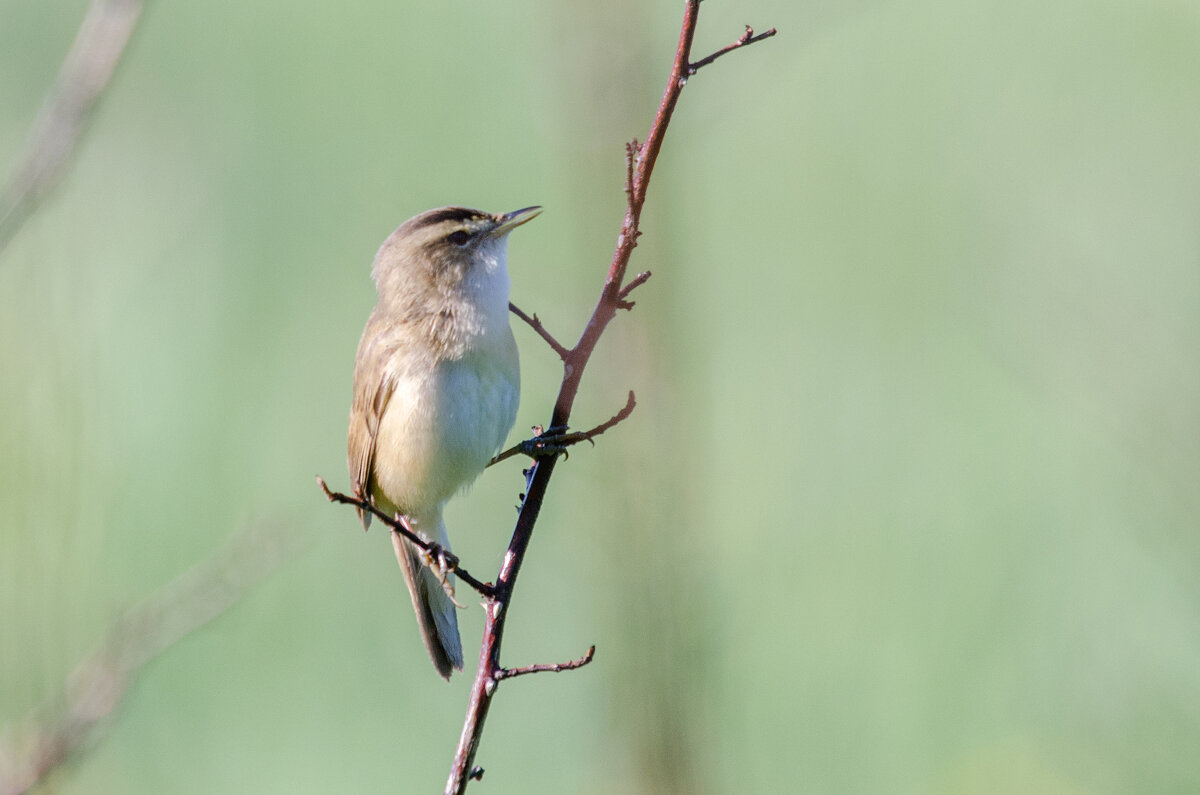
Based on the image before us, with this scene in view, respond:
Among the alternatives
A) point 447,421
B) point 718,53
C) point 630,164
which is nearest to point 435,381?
point 447,421

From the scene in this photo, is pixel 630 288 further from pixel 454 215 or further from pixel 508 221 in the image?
pixel 454 215

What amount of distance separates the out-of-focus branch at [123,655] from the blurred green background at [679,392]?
0.10 meters

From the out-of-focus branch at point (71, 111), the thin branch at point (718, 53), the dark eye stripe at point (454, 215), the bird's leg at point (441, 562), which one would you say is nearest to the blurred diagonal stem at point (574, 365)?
the thin branch at point (718, 53)

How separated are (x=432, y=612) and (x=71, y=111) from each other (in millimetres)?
1952

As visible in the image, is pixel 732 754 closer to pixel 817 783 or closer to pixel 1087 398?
pixel 817 783

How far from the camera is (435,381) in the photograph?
3.09 meters

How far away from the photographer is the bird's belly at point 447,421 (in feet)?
10.1

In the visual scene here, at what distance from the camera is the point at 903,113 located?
25.7ft

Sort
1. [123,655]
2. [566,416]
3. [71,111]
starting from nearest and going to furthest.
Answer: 1. [71,111]
2. [123,655]
3. [566,416]

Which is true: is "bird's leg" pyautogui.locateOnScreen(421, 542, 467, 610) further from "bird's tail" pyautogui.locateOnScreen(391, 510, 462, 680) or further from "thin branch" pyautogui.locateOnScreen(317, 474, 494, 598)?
"bird's tail" pyautogui.locateOnScreen(391, 510, 462, 680)

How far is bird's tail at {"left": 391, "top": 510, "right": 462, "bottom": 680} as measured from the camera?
3.18m

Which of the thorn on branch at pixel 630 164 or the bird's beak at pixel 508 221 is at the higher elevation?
the thorn on branch at pixel 630 164

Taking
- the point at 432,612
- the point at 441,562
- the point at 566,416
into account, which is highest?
the point at 566,416

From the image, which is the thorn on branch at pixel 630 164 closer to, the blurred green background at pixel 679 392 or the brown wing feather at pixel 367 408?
the blurred green background at pixel 679 392
